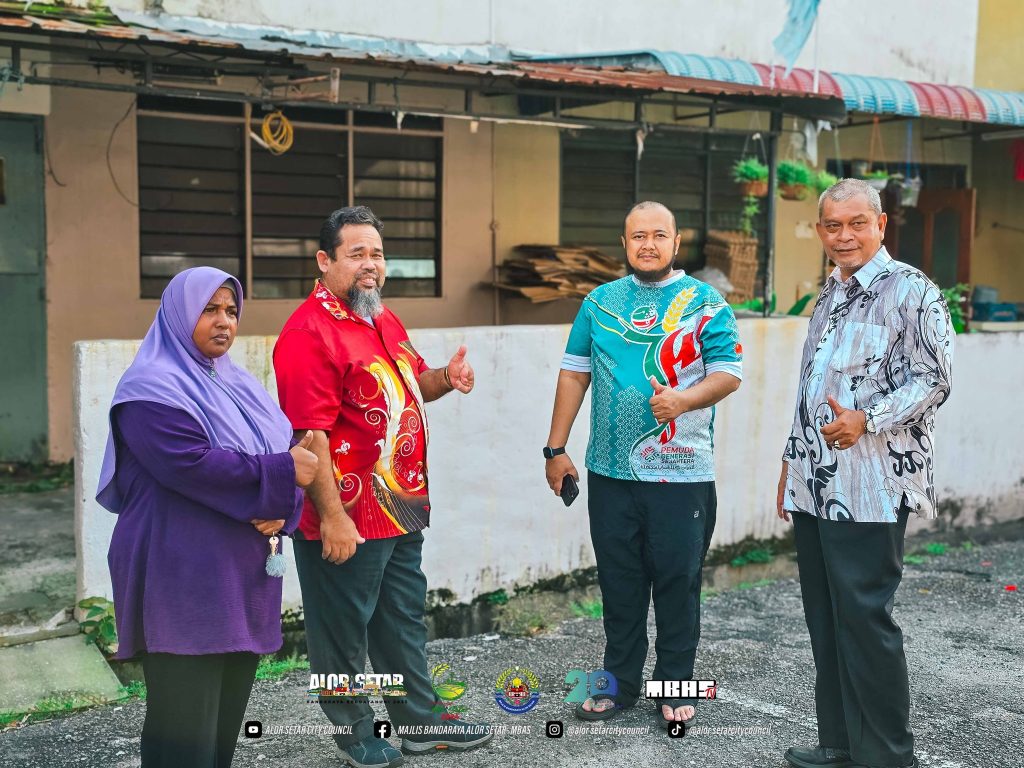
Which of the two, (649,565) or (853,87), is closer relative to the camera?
A: (649,565)

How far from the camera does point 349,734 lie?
3.93 metres

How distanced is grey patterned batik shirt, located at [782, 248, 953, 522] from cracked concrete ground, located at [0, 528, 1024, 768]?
3.61 feet

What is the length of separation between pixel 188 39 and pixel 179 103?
253cm

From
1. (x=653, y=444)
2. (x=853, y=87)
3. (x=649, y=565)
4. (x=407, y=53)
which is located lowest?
(x=649, y=565)

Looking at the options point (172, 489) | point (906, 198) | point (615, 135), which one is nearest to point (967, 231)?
point (906, 198)

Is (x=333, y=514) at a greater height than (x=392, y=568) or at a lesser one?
greater

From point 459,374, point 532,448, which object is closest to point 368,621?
point 459,374

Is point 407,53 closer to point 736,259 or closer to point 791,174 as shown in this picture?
point 791,174

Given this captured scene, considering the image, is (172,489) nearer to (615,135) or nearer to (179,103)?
(179,103)

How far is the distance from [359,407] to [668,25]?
6.71m

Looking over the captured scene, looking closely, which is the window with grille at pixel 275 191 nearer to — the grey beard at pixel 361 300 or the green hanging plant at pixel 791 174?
the green hanging plant at pixel 791 174

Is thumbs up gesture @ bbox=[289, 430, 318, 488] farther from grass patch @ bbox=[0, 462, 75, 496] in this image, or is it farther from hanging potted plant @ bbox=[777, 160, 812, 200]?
hanging potted plant @ bbox=[777, 160, 812, 200]

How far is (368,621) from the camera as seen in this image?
3920 mm

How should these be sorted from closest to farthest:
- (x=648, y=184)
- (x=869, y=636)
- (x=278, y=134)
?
(x=869, y=636) < (x=278, y=134) < (x=648, y=184)
